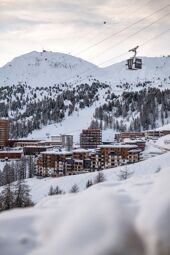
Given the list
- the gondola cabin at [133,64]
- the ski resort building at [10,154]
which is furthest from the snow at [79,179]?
the ski resort building at [10,154]

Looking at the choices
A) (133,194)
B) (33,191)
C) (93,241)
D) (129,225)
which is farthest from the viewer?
(33,191)

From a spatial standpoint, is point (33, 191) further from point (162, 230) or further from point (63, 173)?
point (162, 230)

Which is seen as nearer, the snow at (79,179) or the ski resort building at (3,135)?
the snow at (79,179)

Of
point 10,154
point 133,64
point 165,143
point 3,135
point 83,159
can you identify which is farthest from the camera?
point 3,135

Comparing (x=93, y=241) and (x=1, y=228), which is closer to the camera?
(x=93, y=241)

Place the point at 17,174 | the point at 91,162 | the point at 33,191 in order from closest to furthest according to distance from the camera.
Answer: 1. the point at 33,191
2. the point at 17,174
3. the point at 91,162

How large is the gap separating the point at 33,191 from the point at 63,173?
941 inches

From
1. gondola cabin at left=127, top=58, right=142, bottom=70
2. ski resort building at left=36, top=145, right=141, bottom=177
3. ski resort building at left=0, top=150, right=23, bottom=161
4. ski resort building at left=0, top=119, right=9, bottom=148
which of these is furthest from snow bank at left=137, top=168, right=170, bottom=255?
ski resort building at left=0, top=119, right=9, bottom=148

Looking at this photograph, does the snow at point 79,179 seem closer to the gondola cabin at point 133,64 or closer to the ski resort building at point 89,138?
the gondola cabin at point 133,64

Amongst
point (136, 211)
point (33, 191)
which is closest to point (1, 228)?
point (136, 211)

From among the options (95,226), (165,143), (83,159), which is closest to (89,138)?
(83,159)

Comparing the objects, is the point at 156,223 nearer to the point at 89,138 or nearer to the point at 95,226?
the point at 95,226

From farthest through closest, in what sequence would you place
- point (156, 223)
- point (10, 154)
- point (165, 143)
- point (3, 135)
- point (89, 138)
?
point (3, 135) < point (89, 138) < point (10, 154) < point (165, 143) < point (156, 223)

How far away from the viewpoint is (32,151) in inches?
4786
